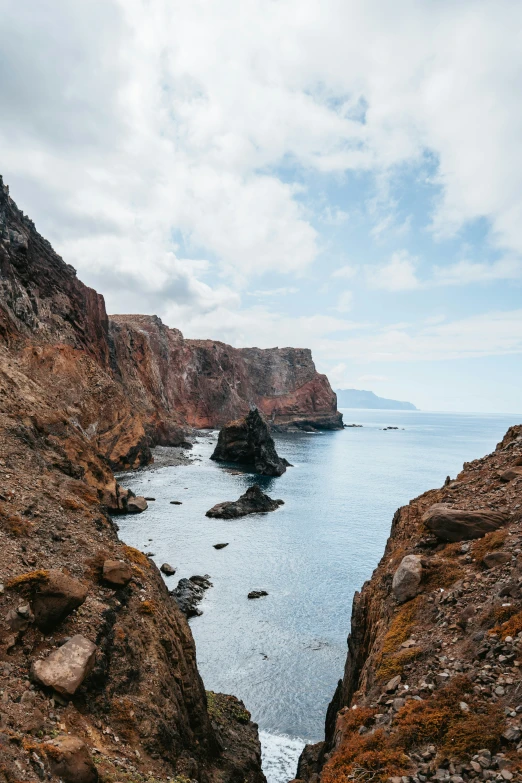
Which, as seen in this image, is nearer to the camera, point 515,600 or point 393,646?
point 515,600

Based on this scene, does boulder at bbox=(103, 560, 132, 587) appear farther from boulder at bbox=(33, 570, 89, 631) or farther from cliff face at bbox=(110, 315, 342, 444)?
cliff face at bbox=(110, 315, 342, 444)

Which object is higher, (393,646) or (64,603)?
(64,603)

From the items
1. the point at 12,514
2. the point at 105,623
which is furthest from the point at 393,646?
the point at 12,514

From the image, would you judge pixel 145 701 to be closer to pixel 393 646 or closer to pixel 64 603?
pixel 64 603

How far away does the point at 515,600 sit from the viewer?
35.8 feet

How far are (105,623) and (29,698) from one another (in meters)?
3.35

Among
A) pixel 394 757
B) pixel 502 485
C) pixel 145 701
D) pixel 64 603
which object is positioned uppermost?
pixel 502 485

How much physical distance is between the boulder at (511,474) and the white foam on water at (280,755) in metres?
17.9

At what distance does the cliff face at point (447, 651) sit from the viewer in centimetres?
852

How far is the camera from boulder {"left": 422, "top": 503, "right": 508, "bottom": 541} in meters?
14.4

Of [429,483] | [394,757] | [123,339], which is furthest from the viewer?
[123,339]

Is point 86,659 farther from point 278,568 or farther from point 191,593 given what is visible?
point 278,568

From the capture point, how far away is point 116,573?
15.0m

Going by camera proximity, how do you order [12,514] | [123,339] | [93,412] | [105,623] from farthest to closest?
[123,339] → [93,412] → [12,514] → [105,623]
